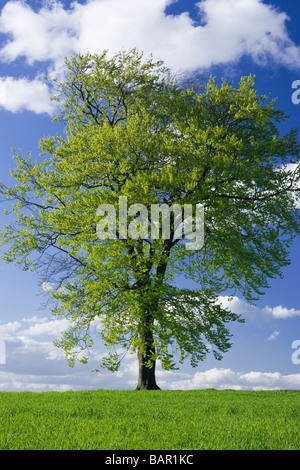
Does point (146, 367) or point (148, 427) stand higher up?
point (146, 367)

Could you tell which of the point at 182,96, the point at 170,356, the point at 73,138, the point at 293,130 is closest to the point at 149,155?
the point at 182,96

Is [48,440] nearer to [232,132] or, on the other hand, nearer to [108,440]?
[108,440]

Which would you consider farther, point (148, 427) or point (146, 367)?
point (146, 367)

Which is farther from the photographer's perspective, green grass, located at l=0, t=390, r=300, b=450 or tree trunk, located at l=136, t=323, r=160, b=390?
tree trunk, located at l=136, t=323, r=160, b=390

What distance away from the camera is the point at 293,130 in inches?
842

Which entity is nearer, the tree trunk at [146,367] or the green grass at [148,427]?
the green grass at [148,427]

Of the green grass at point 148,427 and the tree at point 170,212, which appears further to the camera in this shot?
the tree at point 170,212

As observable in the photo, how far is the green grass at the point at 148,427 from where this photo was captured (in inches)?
312

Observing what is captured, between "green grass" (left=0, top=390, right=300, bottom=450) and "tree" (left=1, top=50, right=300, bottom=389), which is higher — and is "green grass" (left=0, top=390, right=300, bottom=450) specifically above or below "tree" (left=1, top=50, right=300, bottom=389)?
below

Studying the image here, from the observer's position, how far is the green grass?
7930 millimetres

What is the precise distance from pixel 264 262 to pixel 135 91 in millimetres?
10987

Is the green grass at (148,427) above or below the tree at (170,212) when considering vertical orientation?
below

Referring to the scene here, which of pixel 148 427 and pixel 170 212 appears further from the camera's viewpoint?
pixel 170 212

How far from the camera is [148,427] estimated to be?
9258 millimetres
